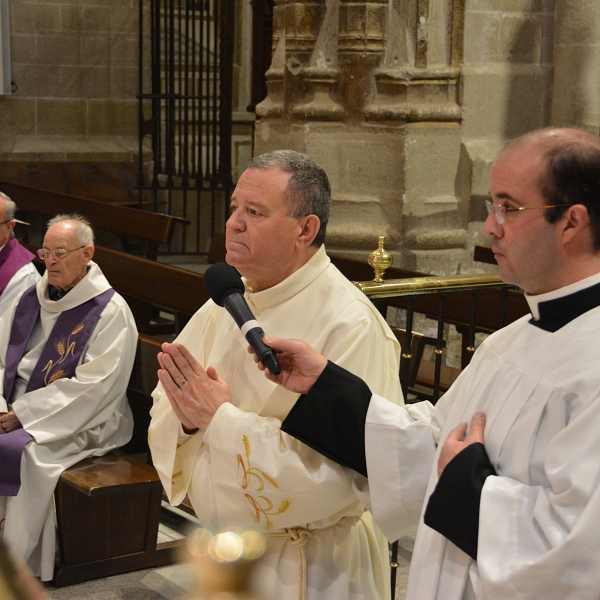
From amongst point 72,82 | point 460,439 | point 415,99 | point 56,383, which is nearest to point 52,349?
point 56,383

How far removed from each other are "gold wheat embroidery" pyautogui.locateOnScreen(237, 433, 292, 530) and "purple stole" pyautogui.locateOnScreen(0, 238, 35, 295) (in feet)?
11.5

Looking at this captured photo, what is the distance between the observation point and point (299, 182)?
237 centimetres

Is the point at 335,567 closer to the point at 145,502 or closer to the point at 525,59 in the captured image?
the point at 145,502

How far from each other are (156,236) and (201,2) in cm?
375

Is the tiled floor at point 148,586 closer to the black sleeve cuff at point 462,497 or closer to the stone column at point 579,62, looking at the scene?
the black sleeve cuff at point 462,497

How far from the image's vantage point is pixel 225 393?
2334mm

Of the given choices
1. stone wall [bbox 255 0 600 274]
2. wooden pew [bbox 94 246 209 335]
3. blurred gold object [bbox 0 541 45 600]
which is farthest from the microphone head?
stone wall [bbox 255 0 600 274]

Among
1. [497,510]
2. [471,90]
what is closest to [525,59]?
[471,90]

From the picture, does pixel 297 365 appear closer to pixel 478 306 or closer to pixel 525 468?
pixel 525 468

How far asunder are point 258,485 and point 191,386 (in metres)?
0.30

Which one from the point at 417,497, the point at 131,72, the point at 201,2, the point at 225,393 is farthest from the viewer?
the point at 131,72

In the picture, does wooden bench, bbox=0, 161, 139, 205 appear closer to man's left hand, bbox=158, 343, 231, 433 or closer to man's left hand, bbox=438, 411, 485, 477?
man's left hand, bbox=158, 343, 231, 433

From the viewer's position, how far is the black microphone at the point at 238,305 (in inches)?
77.1

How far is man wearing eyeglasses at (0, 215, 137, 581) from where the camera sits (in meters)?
4.25
